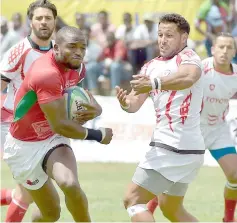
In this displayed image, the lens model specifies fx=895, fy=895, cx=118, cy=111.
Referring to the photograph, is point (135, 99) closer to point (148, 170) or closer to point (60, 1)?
point (148, 170)

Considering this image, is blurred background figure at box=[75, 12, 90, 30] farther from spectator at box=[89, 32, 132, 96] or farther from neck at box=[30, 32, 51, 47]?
neck at box=[30, 32, 51, 47]

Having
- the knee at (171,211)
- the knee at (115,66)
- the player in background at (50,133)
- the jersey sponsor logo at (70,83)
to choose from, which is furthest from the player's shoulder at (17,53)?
the knee at (115,66)

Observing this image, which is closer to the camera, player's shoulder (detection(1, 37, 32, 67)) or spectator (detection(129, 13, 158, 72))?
player's shoulder (detection(1, 37, 32, 67))

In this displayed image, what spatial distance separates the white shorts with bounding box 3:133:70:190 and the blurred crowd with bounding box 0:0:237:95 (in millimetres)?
8927

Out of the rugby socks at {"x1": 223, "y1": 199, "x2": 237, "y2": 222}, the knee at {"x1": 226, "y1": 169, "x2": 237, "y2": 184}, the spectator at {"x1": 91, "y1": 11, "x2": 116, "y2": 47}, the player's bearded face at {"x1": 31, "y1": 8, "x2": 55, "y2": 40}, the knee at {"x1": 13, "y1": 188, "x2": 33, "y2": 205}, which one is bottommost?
the spectator at {"x1": 91, "y1": 11, "x2": 116, "y2": 47}

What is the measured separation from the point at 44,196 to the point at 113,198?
3.70m

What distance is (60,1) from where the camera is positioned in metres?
18.3

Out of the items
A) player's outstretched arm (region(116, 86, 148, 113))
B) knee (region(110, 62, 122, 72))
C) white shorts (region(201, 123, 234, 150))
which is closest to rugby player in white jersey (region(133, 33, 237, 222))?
white shorts (region(201, 123, 234, 150))

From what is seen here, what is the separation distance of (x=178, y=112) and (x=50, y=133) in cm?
119

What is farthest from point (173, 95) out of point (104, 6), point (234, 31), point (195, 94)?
point (104, 6)

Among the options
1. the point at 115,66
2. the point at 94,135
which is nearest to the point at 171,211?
the point at 94,135

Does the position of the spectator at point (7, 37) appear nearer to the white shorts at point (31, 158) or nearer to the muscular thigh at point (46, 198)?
the white shorts at point (31, 158)

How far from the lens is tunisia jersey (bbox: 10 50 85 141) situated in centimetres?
783

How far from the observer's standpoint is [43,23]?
955 centimetres
